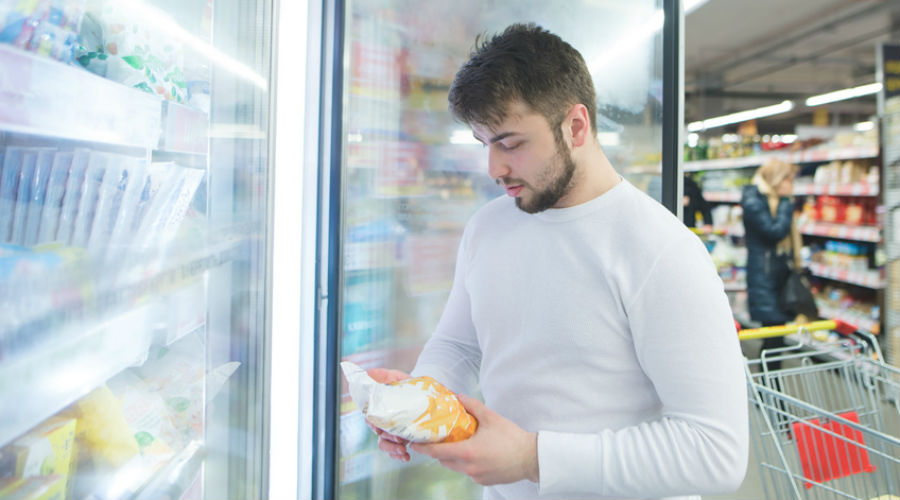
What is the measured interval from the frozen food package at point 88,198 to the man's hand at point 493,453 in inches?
24.5

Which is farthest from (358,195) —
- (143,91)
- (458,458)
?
(458,458)

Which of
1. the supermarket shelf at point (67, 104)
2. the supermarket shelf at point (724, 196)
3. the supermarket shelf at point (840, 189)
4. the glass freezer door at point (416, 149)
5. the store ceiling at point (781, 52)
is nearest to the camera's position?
the supermarket shelf at point (67, 104)

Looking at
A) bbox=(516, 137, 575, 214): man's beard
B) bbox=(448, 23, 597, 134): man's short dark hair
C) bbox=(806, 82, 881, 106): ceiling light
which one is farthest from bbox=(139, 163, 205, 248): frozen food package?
bbox=(806, 82, 881, 106): ceiling light

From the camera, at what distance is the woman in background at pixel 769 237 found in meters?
4.20

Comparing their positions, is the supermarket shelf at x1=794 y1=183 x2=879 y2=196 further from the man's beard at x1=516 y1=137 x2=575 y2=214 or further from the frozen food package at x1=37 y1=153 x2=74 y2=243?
the frozen food package at x1=37 y1=153 x2=74 y2=243

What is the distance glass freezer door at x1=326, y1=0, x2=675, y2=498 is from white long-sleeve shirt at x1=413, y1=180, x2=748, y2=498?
0.93 metres

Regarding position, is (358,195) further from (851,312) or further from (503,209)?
(851,312)

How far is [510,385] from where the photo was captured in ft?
3.56

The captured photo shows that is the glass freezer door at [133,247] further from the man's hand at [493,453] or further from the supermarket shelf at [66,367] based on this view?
the man's hand at [493,453]

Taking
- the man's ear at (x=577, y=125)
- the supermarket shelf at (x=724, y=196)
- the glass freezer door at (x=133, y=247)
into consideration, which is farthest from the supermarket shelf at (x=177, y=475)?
the supermarket shelf at (x=724, y=196)

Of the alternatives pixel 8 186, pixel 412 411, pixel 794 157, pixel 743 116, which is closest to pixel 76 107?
pixel 8 186

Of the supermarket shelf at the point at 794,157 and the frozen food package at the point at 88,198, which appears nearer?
the frozen food package at the point at 88,198

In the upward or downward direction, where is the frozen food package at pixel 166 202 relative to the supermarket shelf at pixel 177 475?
upward

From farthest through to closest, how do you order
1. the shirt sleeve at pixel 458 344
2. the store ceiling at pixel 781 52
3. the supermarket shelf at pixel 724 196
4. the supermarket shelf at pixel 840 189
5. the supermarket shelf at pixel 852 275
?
the supermarket shelf at pixel 724 196
the store ceiling at pixel 781 52
the supermarket shelf at pixel 852 275
the supermarket shelf at pixel 840 189
the shirt sleeve at pixel 458 344
